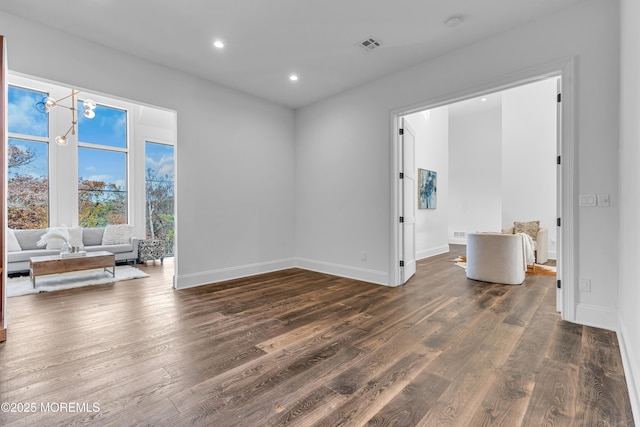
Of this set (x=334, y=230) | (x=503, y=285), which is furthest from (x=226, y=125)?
(x=503, y=285)

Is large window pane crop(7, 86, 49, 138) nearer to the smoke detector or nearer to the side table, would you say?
the side table

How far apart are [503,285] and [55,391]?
4.81m

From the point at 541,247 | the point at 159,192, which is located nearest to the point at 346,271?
the point at 541,247

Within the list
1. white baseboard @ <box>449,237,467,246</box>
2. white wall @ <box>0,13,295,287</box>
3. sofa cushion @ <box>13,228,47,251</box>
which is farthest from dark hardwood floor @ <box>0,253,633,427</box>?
white baseboard @ <box>449,237,467,246</box>

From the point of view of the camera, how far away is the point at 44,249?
5305 millimetres

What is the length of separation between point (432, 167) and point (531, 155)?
2.15 meters

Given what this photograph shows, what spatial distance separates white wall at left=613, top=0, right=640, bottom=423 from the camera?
5.24 feet

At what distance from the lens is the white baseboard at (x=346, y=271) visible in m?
4.25

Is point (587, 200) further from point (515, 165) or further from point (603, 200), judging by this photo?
point (515, 165)

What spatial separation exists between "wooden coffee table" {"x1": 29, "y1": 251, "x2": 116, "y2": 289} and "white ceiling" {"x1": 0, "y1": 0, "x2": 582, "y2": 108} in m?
3.10

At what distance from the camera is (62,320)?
2889 millimetres

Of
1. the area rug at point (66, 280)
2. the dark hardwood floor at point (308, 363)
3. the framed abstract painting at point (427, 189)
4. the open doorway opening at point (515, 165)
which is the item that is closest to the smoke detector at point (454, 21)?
the open doorway opening at point (515, 165)

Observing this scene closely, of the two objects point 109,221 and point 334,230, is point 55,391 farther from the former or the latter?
point 109,221

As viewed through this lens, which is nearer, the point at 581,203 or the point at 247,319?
the point at 581,203
